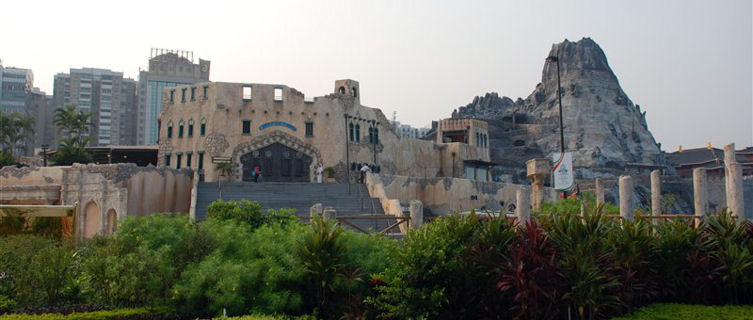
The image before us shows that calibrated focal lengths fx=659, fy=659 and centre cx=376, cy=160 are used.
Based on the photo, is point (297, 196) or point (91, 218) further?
point (297, 196)

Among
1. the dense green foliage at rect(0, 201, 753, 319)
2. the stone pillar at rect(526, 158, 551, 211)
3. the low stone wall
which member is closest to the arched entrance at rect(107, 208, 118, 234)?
the low stone wall

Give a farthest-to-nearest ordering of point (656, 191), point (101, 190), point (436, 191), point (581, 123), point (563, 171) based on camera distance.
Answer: point (581, 123) → point (436, 191) → point (101, 190) → point (563, 171) → point (656, 191)

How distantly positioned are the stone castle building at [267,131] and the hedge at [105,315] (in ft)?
92.9

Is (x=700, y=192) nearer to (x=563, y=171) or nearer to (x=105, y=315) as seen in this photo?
(x=563, y=171)

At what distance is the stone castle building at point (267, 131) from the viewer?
43.5 meters

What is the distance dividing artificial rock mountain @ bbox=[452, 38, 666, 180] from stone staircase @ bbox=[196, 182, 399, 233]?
57354 mm

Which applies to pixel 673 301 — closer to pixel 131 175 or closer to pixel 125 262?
pixel 125 262

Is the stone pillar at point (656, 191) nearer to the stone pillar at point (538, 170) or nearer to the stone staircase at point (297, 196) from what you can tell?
the stone pillar at point (538, 170)

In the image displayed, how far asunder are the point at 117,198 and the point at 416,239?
22.4 meters

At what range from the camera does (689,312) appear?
46.5 ft

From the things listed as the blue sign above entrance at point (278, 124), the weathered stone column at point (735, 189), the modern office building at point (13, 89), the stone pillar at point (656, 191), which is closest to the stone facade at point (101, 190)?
the blue sign above entrance at point (278, 124)

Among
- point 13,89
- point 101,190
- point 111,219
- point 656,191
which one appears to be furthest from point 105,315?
point 13,89

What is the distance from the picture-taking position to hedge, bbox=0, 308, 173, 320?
13.6 metres

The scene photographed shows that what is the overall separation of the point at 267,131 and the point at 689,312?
1321 inches
